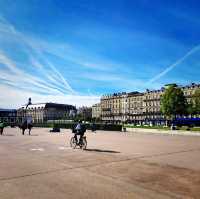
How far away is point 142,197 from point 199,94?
7371 cm

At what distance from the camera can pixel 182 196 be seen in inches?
324

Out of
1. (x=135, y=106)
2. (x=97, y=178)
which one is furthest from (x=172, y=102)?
(x=97, y=178)

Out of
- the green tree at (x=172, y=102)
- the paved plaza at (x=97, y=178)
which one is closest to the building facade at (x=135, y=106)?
the green tree at (x=172, y=102)

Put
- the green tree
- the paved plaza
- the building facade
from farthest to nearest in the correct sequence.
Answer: the building facade < the green tree < the paved plaza

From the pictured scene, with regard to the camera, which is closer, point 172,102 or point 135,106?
point 172,102

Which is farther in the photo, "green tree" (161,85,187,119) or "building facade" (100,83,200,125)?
"building facade" (100,83,200,125)

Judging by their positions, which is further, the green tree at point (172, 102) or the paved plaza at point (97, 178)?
the green tree at point (172, 102)

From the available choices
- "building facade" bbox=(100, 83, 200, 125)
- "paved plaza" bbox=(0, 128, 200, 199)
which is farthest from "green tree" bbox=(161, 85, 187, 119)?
"paved plaza" bbox=(0, 128, 200, 199)

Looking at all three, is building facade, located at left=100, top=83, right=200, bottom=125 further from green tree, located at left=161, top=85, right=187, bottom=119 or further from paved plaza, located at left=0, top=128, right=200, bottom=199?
paved plaza, located at left=0, top=128, right=200, bottom=199

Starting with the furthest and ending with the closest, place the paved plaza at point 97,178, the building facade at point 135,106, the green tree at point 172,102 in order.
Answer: the building facade at point 135,106, the green tree at point 172,102, the paved plaza at point 97,178

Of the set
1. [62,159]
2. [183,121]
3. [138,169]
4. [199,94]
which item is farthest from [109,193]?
[183,121]

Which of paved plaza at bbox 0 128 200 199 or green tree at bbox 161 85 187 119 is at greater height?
green tree at bbox 161 85 187 119

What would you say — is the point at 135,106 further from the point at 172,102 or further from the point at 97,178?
the point at 97,178

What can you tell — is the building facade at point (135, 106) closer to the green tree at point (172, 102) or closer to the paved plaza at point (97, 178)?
the green tree at point (172, 102)
